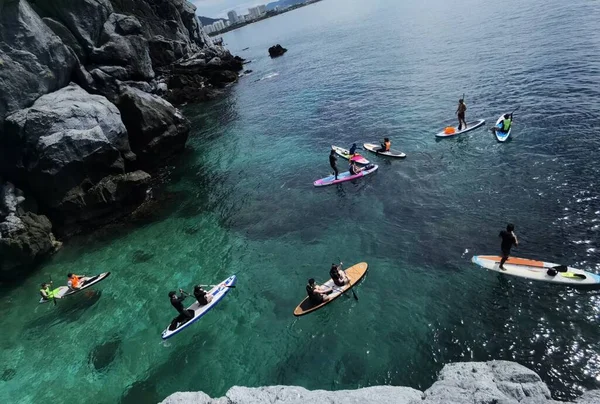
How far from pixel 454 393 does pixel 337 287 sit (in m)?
8.68

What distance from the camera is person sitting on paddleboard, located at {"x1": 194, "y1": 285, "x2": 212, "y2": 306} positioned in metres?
18.1

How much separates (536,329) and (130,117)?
→ 117 ft

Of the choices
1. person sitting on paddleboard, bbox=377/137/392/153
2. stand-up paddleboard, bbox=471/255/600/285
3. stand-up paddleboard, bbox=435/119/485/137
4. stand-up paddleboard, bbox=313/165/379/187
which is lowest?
stand-up paddleboard, bbox=471/255/600/285

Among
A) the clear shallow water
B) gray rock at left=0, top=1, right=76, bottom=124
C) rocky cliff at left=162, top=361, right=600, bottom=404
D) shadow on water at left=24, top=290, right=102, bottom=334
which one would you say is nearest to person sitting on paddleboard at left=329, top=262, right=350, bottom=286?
the clear shallow water

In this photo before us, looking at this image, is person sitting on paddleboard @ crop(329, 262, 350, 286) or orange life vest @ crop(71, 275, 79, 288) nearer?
person sitting on paddleboard @ crop(329, 262, 350, 286)

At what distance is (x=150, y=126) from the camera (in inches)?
1385

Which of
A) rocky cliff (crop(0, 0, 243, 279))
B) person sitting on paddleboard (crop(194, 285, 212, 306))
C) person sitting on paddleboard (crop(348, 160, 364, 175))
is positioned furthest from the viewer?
person sitting on paddleboard (crop(348, 160, 364, 175))

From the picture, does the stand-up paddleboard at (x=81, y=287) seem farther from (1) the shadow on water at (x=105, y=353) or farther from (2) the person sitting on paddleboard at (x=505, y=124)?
(2) the person sitting on paddleboard at (x=505, y=124)

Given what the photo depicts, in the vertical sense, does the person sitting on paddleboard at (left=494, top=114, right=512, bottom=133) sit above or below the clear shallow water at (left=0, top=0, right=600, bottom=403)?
above

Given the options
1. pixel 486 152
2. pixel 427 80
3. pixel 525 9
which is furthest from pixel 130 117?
pixel 525 9

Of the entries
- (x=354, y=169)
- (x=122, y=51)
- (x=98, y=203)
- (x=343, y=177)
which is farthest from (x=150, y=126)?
(x=122, y=51)

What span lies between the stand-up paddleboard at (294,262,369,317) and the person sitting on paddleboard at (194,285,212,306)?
4.95 m

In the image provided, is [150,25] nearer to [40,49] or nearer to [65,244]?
[40,49]

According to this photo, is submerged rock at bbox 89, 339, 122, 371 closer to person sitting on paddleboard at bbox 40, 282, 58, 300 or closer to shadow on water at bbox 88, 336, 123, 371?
shadow on water at bbox 88, 336, 123, 371
